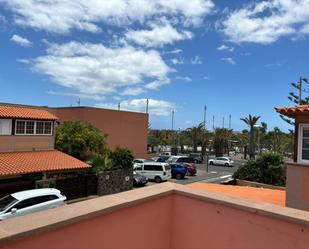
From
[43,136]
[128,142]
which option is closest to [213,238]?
[43,136]

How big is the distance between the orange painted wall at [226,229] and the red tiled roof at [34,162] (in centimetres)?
1938

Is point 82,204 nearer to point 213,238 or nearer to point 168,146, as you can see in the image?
point 213,238

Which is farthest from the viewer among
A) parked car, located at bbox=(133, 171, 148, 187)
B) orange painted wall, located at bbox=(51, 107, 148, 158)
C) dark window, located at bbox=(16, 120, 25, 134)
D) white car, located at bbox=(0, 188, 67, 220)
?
orange painted wall, located at bbox=(51, 107, 148, 158)

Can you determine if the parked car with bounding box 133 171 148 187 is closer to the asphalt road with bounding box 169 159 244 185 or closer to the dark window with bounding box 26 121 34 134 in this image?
the asphalt road with bounding box 169 159 244 185

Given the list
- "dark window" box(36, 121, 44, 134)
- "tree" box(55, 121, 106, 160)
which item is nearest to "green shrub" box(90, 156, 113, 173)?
"tree" box(55, 121, 106, 160)

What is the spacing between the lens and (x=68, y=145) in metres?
33.0

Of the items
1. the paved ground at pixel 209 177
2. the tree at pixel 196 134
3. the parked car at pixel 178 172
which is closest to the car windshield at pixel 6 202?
the paved ground at pixel 209 177

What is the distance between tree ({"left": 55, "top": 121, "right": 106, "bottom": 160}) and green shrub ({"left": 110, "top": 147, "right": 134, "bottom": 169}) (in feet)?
9.23

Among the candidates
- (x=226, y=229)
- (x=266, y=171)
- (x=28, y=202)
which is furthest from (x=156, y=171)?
(x=226, y=229)

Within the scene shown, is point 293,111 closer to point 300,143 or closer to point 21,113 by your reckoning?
point 300,143

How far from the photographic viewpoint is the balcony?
9.10ft

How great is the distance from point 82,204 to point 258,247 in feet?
5.98

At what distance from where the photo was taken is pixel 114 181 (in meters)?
28.6

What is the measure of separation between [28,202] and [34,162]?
9676 mm
